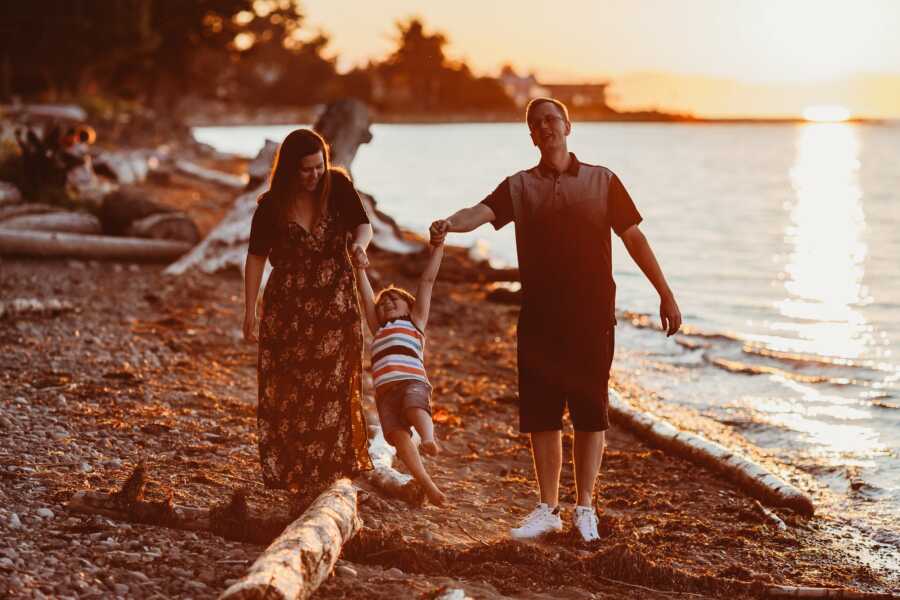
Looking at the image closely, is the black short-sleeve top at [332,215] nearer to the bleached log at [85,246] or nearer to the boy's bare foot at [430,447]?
the boy's bare foot at [430,447]

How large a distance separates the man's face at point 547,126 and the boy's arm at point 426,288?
2.46 ft

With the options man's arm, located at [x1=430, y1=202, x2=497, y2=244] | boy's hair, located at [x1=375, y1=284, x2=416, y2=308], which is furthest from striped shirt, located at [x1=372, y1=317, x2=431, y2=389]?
man's arm, located at [x1=430, y1=202, x2=497, y2=244]

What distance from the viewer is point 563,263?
19.4ft

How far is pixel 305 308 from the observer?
614 cm

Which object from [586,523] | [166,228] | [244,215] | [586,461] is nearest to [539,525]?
[586,523]

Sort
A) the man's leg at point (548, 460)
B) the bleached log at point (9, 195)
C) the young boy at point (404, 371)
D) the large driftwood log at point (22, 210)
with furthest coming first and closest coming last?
the bleached log at point (9, 195), the large driftwood log at point (22, 210), the man's leg at point (548, 460), the young boy at point (404, 371)

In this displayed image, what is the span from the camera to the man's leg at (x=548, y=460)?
6234 millimetres

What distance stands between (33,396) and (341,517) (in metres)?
3.65

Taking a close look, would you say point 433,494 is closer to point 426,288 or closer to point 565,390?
point 565,390

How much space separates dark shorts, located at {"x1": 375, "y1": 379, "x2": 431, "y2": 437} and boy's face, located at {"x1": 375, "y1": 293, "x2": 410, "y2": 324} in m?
0.37

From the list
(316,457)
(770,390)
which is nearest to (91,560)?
(316,457)

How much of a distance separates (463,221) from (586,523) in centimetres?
174

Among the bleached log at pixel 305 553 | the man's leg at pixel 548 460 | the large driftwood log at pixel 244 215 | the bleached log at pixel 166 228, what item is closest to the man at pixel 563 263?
the man's leg at pixel 548 460

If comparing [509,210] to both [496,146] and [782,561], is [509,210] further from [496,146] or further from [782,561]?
[496,146]
